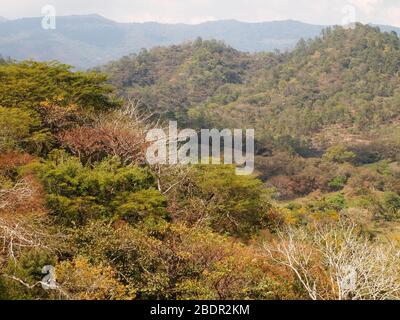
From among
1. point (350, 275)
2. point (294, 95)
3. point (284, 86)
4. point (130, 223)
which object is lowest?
point (294, 95)

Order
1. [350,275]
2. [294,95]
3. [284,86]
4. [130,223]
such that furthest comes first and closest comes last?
[284,86] → [294,95] → [130,223] → [350,275]

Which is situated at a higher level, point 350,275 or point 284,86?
point 350,275

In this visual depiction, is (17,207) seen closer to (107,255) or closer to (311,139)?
(107,255)

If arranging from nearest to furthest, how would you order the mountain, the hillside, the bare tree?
1. the bare tree
2. the hillside
3. the mountain

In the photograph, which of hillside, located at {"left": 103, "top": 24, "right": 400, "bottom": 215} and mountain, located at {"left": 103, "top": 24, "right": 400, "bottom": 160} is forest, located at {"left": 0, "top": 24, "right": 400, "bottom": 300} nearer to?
hillside, located at {"left": 103, "top": 24, "right": 400, "bottom": 215}

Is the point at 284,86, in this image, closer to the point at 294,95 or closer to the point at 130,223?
the point at 294,95

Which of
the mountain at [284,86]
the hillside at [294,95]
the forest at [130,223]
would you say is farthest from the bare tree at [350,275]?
the mountain at [284,86]

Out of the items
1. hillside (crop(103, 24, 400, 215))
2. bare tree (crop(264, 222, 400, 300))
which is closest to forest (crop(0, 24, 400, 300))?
bare tree (crop(264, 222, 400, 300))

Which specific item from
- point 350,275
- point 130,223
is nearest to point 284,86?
point 130,223

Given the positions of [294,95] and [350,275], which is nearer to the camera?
[350,275]

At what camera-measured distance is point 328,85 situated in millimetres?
78562

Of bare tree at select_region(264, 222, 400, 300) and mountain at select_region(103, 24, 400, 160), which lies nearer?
bare tree at select_region(264, 222, 400, 300)

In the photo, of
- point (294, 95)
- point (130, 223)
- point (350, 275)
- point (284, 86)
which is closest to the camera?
point (350, 275)
